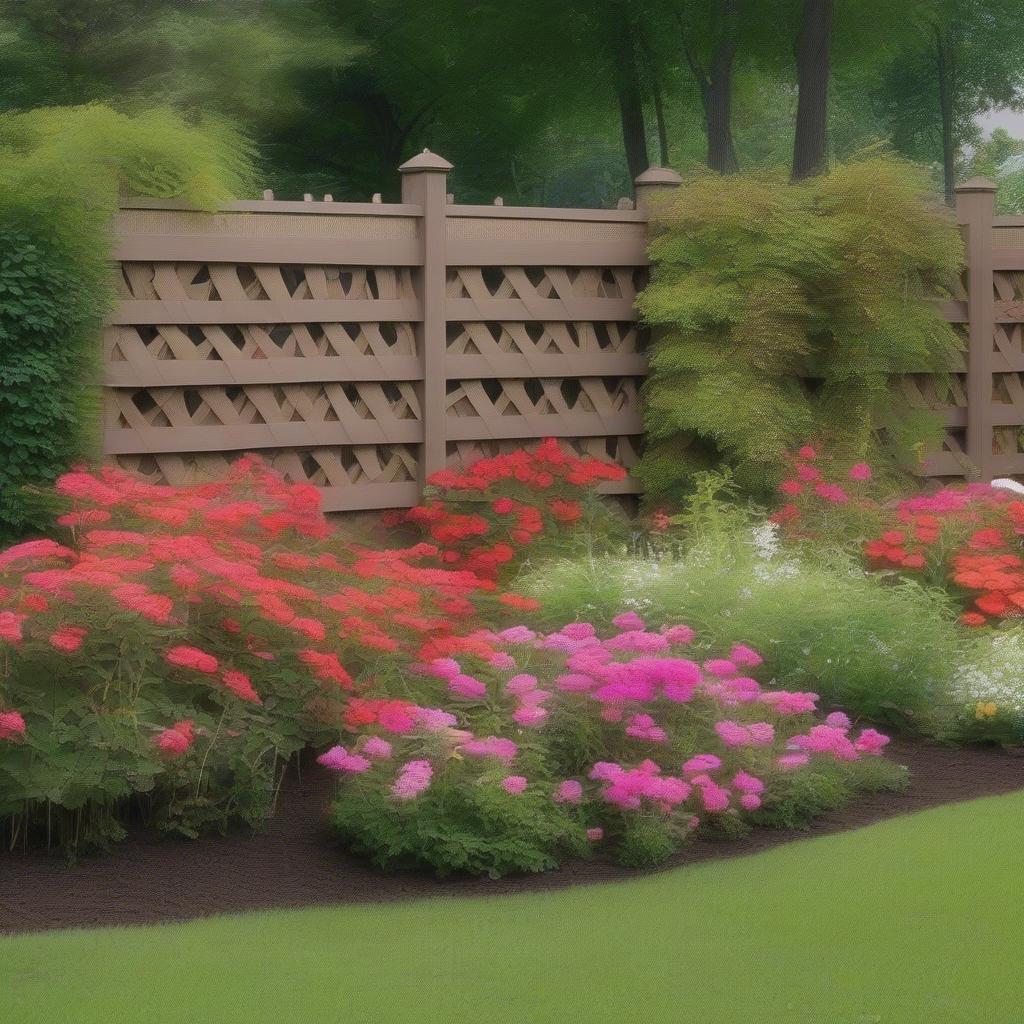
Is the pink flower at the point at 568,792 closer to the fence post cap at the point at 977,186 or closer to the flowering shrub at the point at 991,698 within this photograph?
the flowering shrub at the point at 991,698

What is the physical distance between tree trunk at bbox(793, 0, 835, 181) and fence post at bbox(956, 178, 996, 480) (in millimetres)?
4848

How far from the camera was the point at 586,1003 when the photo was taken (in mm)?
3826

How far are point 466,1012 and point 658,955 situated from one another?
2.00ft

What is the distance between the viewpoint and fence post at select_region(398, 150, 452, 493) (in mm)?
8672

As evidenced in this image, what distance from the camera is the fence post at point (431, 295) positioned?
8672 millimetres

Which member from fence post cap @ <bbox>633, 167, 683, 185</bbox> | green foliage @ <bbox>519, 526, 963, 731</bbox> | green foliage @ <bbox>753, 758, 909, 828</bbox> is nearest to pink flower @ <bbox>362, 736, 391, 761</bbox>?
green foliage @ <bbox>753, 758, 909, 828</bbox>

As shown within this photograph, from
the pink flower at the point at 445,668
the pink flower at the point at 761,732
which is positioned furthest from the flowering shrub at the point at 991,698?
the pink flower at the point at 445,668

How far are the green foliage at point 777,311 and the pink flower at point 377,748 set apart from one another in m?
4.29

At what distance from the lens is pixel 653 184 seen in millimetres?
9688

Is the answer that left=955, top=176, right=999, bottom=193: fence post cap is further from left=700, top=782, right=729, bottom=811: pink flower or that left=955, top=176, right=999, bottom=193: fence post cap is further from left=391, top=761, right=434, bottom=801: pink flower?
left=391, top=761, right=434, bottom=801: pink flower

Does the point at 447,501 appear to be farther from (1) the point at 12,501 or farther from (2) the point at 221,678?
(2) the point at 221,678

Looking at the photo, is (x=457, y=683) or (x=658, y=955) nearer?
(x=658, y=955)

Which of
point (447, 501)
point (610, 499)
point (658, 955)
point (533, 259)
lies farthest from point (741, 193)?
point (658, 955)

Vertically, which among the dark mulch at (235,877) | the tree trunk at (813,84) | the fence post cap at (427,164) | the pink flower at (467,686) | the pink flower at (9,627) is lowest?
the dark mulch at (235,877)
